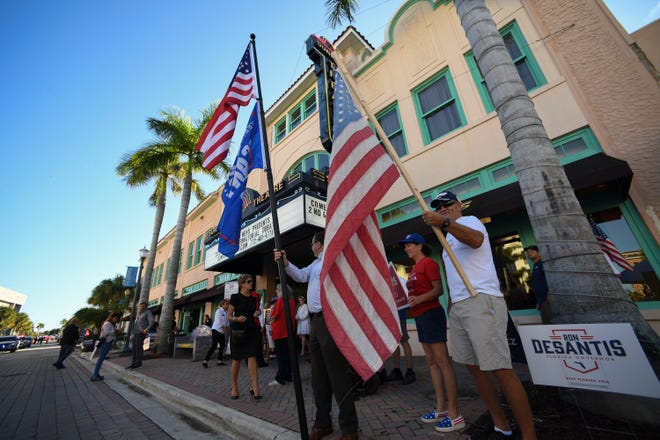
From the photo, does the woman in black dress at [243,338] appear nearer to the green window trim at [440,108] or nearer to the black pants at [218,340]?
the black pants at [218,340]

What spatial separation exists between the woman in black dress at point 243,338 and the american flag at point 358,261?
2513 millimetres

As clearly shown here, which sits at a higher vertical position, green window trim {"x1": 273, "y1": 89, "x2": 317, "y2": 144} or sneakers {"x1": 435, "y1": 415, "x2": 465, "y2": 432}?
green window trim {"x1": 273, "y1": 89, "x2": 317, "y2": 144}

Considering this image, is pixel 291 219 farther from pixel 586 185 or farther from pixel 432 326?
pixel 586 185

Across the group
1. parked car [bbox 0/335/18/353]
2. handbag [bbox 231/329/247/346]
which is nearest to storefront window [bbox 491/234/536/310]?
handbag [bbox 231/329/247/346]

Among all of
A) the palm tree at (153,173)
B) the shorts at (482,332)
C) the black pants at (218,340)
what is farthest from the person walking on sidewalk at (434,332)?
the palm tree at (153,173)

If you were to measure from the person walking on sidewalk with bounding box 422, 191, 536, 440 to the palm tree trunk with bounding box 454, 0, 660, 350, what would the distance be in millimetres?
896

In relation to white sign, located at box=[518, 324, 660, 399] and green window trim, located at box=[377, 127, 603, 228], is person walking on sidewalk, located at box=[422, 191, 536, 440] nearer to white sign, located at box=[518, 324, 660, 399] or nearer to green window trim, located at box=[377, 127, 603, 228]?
white sign, located at box=[518, 324, 660, 399]

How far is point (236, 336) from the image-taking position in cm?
422

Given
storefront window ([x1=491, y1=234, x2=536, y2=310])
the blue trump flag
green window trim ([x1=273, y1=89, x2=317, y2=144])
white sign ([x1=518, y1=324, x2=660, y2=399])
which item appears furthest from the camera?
green window trim ([x1=273, y1=89, x2=317, y2=144])

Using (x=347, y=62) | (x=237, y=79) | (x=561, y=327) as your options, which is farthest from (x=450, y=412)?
(x=347, y=62)

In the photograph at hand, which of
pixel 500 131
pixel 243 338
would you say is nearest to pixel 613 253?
pixel 500 131

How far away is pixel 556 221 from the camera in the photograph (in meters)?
2.75

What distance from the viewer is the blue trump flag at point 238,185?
3.61 metres

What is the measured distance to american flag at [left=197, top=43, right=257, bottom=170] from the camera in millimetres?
3977
